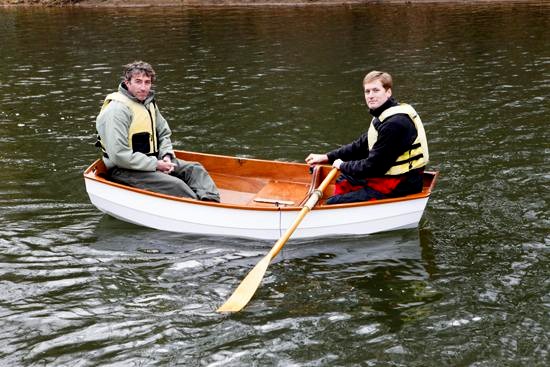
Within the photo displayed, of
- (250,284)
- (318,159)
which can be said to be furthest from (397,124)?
(250,284)

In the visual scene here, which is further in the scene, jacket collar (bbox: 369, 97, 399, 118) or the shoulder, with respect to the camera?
jacket collar (bbox: 369, 97, 399, 118)

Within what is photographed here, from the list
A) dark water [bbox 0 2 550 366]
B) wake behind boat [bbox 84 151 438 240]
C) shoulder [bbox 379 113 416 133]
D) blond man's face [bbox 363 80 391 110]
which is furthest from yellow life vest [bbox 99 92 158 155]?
shoulder [bbox 379 113 416 133]

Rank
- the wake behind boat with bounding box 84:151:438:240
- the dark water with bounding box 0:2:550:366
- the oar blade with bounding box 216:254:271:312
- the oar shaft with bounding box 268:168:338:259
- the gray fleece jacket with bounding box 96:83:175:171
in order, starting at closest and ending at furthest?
the dark water with bounding box 0:2:550:366
the oar blade with bounding box 216:254:271:312
the oar shaft with bounding box 268:168:338:259
the wake behind boat with bounding box 84:151:438:240
the gray fleece jacket with bounding box 96:83:175:171

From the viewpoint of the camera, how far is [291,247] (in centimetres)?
769

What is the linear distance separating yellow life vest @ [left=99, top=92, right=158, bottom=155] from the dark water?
41.5 inches

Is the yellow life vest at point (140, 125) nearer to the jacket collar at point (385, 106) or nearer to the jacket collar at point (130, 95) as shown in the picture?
the jacket collar at point (130, 95)

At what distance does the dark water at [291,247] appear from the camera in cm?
579

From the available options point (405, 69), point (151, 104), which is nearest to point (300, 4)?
point (405, 69)

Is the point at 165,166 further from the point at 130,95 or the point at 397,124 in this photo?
the point at 397,124

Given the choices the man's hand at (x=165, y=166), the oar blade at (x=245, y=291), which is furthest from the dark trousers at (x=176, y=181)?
the oar blade at (x=245, y=291)

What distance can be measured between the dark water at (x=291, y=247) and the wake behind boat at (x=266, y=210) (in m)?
0.17

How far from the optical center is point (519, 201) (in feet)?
28.1

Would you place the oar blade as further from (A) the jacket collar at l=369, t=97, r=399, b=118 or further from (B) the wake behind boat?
(A) the jacket collar at l=369, t=97, r=399, b=118

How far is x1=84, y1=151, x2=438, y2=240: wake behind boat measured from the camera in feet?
24.4
